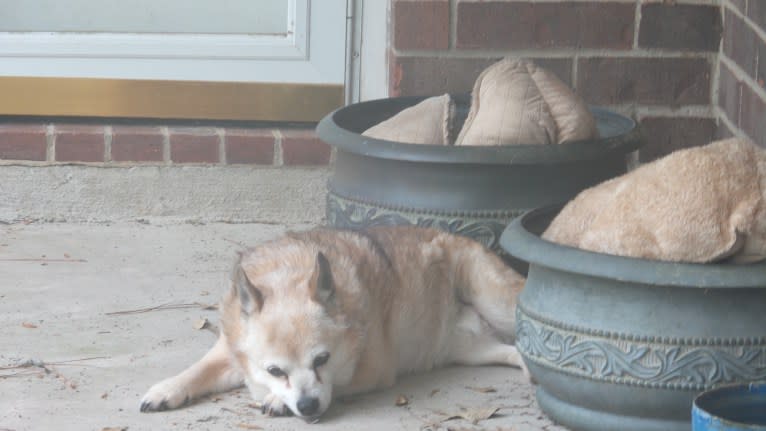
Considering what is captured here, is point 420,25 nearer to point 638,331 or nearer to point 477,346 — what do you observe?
point 477,346

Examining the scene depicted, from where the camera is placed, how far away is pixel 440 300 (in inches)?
153

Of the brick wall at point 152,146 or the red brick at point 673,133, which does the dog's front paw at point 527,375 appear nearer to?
the red brick at point 673,133

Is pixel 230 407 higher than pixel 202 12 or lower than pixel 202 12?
lower

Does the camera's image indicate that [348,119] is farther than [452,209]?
Yes

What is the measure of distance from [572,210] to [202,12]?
2420mm

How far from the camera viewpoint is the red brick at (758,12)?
402 cm

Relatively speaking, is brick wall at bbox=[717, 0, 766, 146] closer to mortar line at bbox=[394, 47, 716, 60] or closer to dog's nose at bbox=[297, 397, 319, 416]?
mortar line at bbox=[394, 47, 716, 60]

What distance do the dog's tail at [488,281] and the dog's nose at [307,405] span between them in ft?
2.55

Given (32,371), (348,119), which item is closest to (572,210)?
(348,119)

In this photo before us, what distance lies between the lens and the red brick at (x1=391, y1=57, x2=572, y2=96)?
4742 mm

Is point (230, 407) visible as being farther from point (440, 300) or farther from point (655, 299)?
point (655, 299)

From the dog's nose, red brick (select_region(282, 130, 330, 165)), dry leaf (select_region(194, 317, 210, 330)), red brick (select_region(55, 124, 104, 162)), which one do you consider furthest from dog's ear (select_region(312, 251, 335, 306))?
red brick (select_region(55, 124, 104, 162))

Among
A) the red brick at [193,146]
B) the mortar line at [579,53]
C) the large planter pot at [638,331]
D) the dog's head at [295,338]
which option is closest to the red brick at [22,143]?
the red brick at [193,146]

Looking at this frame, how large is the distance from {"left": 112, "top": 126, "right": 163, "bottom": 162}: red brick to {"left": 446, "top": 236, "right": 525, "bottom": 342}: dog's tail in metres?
1.66
